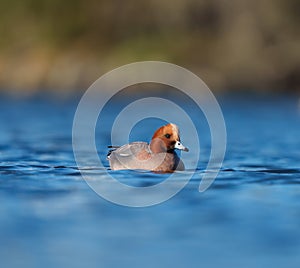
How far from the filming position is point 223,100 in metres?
26.1

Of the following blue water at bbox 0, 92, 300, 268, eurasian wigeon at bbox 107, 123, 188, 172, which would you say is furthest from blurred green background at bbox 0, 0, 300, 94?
eurasian wigeon at bbox 107, 123, 188, 172

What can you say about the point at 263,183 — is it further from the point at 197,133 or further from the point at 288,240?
the point at 197,133

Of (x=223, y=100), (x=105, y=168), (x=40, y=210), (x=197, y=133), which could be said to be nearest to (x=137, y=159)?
(x=105, y=168)

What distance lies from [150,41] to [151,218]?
82.1 ft

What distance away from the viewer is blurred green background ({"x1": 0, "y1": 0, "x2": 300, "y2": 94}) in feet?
100

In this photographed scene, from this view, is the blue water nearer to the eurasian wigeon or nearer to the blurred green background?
the eurasian wigeon

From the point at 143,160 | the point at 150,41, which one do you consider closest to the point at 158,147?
the point at 143,160

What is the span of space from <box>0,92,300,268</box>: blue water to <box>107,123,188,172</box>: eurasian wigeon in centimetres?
19

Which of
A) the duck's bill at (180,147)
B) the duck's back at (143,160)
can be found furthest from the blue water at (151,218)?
the duck's bill at (180,147)

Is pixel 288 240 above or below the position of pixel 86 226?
below

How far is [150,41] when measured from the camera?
1265 inches

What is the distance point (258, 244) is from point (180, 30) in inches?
1050

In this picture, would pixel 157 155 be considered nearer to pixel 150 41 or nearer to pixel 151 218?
pixel 151 218

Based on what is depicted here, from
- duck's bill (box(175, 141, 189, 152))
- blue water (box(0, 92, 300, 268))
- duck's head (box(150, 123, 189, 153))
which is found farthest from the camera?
duck's head (box(150, 123, 189, 153))
